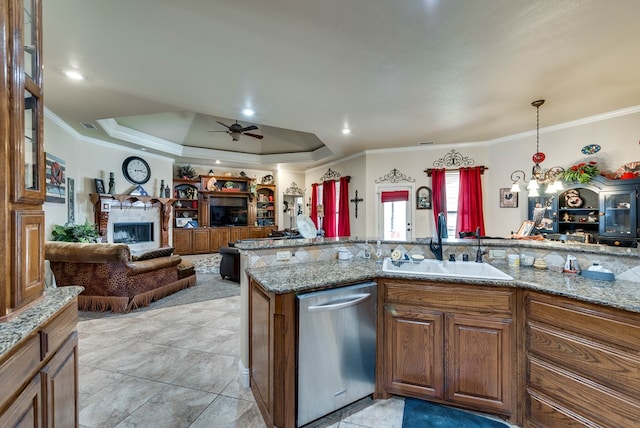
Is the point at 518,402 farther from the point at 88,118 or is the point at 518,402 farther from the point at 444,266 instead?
the point at 88,118

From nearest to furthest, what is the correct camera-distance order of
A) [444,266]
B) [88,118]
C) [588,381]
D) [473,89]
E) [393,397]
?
[588,381]
[393,397]
[444,266]
[473,89]
[88,118]

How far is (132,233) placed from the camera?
6.47 meters

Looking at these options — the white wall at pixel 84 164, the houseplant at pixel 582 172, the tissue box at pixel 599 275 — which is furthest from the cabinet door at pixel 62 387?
the houseplant at pixel 582 172

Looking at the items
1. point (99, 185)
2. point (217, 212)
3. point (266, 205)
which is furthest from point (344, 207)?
point (99, 185)

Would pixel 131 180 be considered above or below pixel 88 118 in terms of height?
below

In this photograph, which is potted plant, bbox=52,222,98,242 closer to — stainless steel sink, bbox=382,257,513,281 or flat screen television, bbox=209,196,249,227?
flat screen television, bbox=209,196,249,227

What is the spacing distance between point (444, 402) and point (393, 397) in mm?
341

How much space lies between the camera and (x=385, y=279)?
1.85 metres

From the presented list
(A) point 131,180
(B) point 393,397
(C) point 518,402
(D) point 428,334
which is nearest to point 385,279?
(D) point 428,334

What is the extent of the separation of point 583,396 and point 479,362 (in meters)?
0.48

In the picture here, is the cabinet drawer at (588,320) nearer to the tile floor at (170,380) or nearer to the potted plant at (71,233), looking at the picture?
Answer: the tile floor at (170,380)

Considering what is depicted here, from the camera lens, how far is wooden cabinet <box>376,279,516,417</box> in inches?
65.8

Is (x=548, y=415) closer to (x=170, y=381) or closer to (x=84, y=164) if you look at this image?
(x=170, y=381)

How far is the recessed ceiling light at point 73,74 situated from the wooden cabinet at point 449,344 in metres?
3.66
